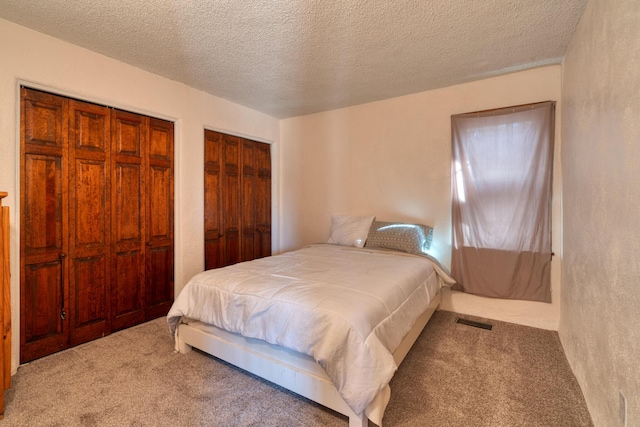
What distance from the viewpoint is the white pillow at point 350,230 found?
132 inches

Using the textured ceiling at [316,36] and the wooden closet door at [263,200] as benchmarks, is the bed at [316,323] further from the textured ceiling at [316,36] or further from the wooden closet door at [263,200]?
the textured ceiling at [316,36]

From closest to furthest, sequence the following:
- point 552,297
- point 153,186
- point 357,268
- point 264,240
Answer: point 357,268 → point 552,297 → point 153,186 → point 264,240

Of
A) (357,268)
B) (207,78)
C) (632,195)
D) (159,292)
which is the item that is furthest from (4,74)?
(632,195)

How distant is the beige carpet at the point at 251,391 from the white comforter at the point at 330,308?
35 cm

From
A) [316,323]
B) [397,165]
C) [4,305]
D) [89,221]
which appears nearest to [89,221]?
[89,221]

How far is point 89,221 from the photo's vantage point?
2.44 m

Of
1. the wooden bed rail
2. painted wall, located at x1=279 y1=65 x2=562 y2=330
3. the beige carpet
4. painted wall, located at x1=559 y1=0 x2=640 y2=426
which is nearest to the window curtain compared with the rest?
painted wall, located at x1=279 y1=65 x2=562 y2=330

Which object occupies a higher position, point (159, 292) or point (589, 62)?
point (589, 62)

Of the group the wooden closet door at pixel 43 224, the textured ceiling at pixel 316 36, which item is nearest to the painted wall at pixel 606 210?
the textured ceiling at pixel 316 36

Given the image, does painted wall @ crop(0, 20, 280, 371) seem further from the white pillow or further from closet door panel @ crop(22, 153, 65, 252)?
the white pillow

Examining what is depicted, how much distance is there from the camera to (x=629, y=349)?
1.15 meters

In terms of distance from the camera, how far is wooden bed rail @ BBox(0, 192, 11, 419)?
1.57 meters

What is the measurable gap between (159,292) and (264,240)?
158 cm

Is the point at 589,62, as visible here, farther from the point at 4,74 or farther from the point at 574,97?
the point at 4,74
